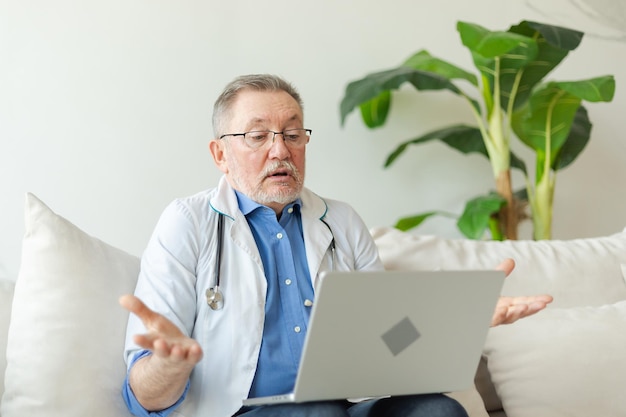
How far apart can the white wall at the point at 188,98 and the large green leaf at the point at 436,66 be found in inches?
7.6

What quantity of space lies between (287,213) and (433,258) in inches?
18.6

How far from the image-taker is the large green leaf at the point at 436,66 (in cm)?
246

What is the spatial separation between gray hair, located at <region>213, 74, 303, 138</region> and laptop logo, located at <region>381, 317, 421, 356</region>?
0.72 metres

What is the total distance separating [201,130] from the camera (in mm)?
2389

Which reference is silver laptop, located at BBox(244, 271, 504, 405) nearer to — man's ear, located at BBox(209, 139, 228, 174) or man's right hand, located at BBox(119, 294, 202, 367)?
man's right hand, located at BBox(119, 294, 202, 367)

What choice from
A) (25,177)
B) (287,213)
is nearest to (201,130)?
(25,177)

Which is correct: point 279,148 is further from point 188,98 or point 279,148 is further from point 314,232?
point 188,98

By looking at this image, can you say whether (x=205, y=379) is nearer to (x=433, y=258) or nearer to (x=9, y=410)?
(x=9, y=410)

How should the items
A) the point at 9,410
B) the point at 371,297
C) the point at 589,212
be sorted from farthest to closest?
the point at 589,212 < the point at 9,410 < the point at 371,297

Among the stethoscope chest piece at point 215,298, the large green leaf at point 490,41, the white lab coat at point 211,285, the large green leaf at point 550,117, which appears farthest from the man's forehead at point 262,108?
the large green leaf at point 550,117

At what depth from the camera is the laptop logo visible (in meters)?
1.29

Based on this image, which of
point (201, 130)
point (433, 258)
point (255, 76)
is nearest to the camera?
point (255, 76)

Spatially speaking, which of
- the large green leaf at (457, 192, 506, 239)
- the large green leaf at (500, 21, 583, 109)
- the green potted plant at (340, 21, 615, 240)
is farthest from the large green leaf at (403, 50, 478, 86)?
the large green leaf at (457, 192, 506, 239)

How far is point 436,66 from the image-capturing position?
8.07 feet
